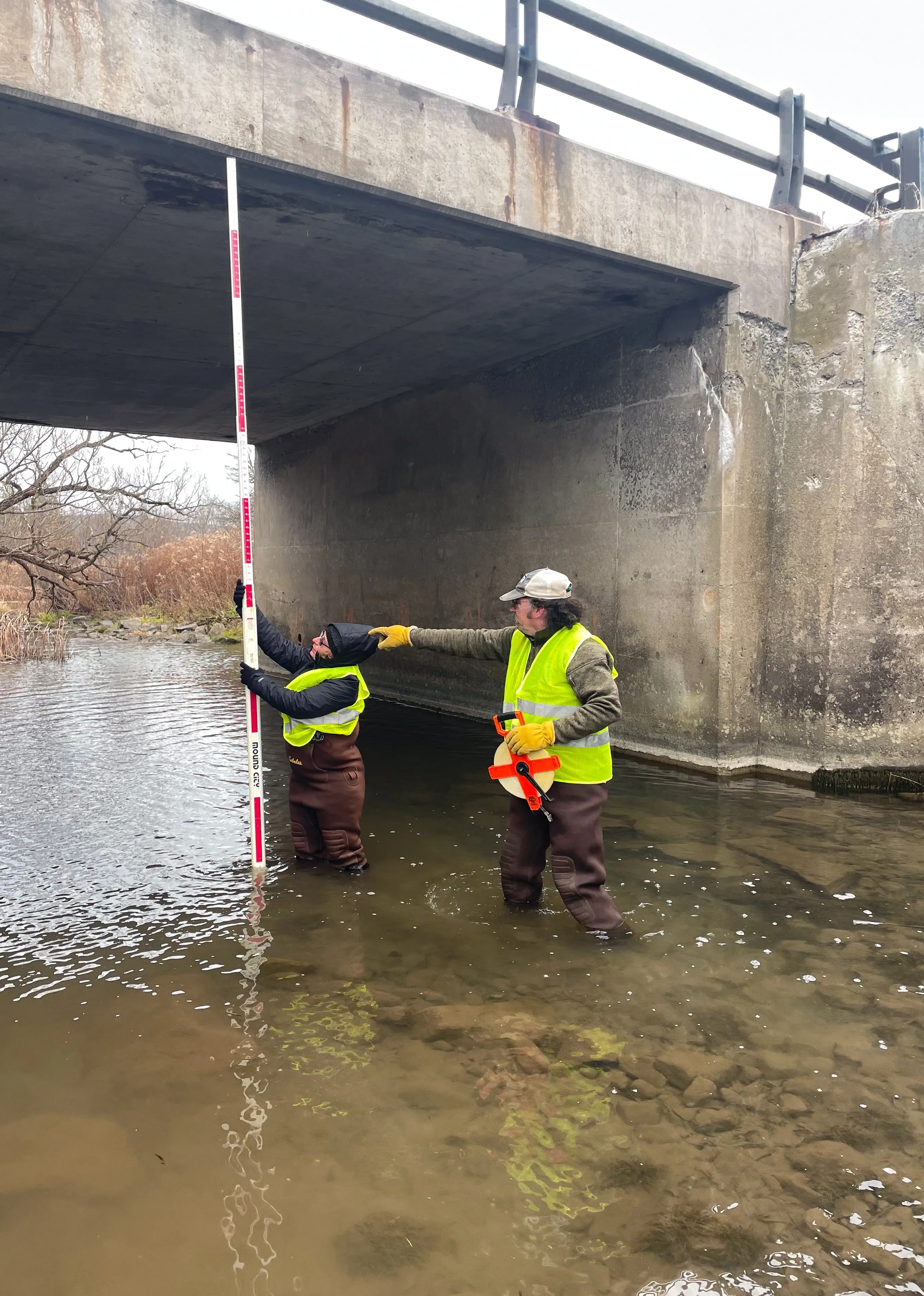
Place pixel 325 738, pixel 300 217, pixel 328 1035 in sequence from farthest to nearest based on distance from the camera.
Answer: pixel 300 217, pixel 325 738, pixel 328 1035

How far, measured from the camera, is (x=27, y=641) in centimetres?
1730

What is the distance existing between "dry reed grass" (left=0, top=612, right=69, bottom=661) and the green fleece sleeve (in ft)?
45.3

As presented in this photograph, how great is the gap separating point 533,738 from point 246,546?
201 cm

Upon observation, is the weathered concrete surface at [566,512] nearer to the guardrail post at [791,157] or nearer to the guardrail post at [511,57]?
the guardrail post at [791,157]

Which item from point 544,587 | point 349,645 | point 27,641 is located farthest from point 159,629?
point 544,587

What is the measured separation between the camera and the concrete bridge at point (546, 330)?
18.1 ft

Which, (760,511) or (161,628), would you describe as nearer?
(760,511)

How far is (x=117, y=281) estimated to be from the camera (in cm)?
800

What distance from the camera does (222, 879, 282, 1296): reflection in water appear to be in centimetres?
252

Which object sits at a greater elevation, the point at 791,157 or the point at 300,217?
the point at 791,157

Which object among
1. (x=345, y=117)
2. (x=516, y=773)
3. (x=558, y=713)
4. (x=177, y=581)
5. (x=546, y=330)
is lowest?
(x=516, y=773)

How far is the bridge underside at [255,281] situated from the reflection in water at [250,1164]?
15.2ft

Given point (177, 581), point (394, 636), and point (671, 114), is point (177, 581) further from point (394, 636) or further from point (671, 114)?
point (394, 636)

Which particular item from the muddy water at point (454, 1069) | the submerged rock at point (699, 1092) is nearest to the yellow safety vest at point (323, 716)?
the muddy water at point (454, 1069)
